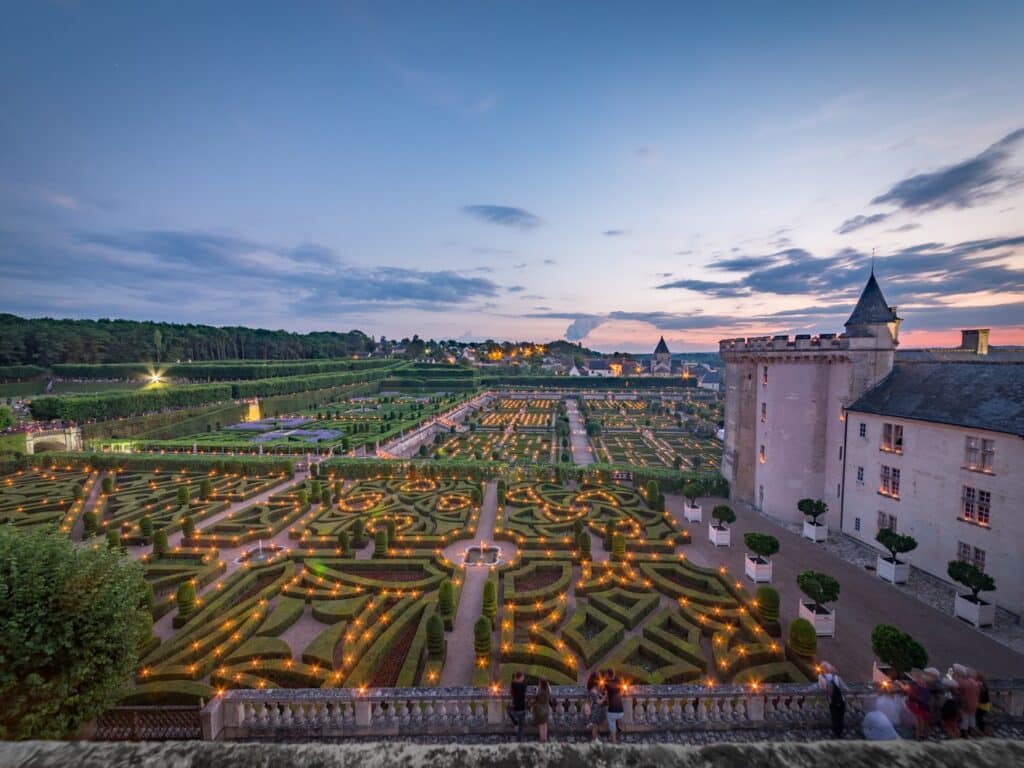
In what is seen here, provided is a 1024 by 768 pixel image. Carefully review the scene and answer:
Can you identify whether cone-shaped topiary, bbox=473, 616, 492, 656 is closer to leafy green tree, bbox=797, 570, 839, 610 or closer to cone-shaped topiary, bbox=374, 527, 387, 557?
cone-shaped topiary, bbox=374, 527, 387, 557

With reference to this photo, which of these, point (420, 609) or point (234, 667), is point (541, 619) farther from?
point (234, 667)

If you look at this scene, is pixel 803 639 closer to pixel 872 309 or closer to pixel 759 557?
pixel 759 557

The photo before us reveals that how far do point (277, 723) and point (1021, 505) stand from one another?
31.0 meters

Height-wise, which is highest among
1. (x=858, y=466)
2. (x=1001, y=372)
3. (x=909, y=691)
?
(x=1001, y=372)

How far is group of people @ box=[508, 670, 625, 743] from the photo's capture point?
1239 centimetres

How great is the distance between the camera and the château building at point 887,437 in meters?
21.9

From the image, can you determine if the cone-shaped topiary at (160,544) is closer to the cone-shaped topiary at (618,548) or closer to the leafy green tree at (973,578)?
the cone-shaped topiary at (618,548)

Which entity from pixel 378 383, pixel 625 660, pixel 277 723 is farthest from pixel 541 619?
pixel 378 383

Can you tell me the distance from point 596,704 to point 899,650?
10265 millimetres

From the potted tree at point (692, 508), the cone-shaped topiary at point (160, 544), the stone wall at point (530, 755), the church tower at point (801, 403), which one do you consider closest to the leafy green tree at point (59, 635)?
the stone wall at point (530, 755)

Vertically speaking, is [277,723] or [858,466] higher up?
[858,466]

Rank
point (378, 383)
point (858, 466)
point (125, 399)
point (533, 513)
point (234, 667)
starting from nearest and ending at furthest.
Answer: point (234, 667), point (858, 466), point (533, 513), point (125, 399), point (378, 383)

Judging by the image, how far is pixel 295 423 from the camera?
7519cm

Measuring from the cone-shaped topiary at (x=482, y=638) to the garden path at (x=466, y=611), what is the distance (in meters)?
0.93
